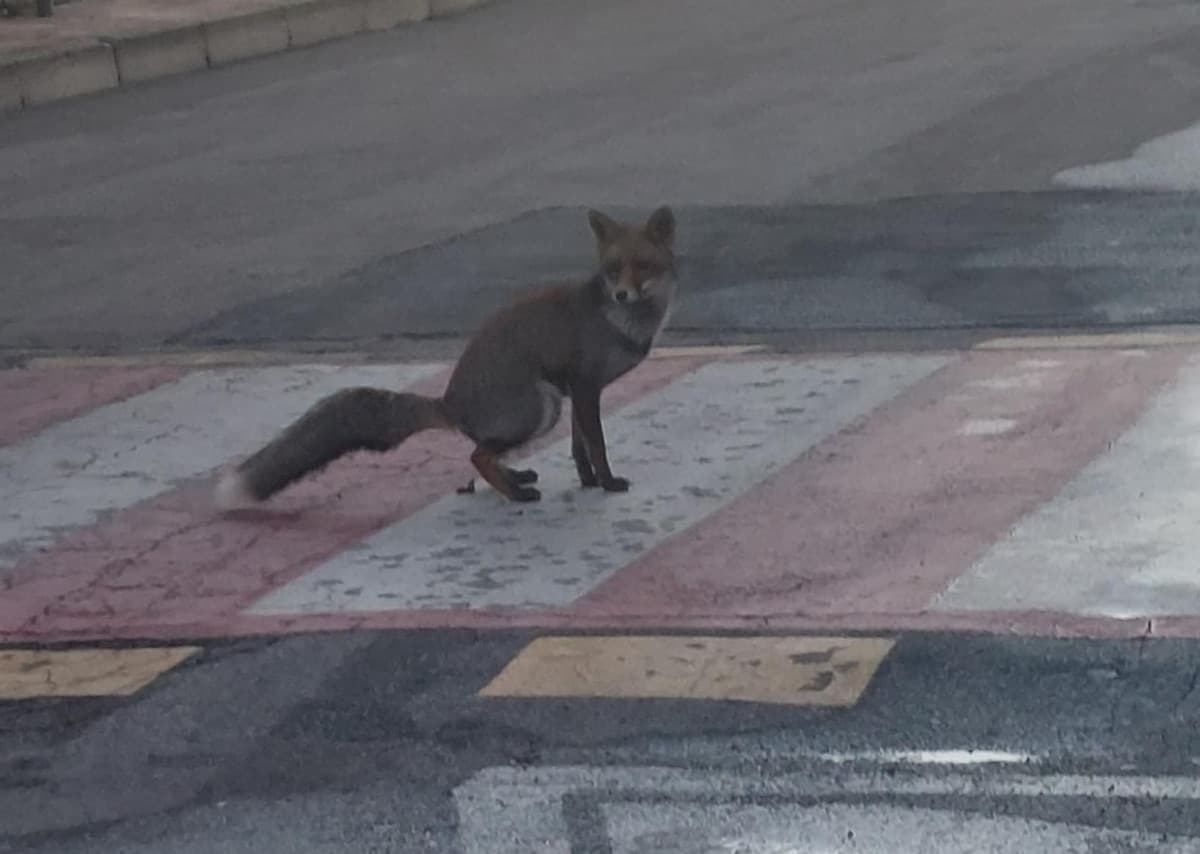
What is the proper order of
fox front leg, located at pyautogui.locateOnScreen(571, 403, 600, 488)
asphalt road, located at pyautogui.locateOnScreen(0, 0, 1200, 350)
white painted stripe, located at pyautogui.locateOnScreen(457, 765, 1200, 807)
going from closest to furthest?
white painted stripe, located at pyautogui.locateOnScreen(457, 765, 1200, 807) → fox front leg, located at pyautogui.locateOnScreen(571, 403, 600, 488) → asphalt road, located at pyautogui.locateOnScreen(0, 0, 1200, 350)

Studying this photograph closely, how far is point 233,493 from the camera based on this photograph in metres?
6.75

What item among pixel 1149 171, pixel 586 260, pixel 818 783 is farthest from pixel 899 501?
pixel 1149 171

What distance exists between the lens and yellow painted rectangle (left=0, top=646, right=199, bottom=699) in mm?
5453

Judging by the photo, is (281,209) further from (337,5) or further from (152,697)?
(337,5)

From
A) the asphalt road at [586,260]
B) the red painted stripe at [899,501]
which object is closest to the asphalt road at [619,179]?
the asphalt road at [586,260]

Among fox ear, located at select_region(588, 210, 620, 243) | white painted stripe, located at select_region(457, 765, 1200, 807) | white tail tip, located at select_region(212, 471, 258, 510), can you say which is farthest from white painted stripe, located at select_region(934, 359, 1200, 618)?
white tail tip, located at select_region(212, 471, 258, 510)

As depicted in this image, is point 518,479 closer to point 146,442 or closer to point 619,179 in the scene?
point 146,442

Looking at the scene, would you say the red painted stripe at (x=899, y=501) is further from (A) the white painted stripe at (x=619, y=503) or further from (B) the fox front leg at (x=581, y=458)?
(B) the fox front leg at (x=581, y=458)

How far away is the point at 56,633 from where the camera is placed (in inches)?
231

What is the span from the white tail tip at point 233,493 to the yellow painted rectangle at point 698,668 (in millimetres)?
1546

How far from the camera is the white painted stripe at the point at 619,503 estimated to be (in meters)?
6.00

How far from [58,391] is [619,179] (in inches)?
199

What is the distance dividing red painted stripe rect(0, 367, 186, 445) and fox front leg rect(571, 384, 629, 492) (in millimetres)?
2323

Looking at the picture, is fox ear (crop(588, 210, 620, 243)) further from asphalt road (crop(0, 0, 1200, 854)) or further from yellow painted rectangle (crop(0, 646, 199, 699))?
yellow painted rectangle (crop(0, 646, 199, 699))
